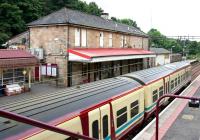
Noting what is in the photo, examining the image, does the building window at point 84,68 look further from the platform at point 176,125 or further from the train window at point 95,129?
the train window at point 95,129

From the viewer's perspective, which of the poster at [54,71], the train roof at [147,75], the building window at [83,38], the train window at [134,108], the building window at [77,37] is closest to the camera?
the train window at [134,108]

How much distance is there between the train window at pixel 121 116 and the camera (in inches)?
357

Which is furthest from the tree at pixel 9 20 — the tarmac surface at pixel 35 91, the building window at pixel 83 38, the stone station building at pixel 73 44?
the building window at pixel 83 38

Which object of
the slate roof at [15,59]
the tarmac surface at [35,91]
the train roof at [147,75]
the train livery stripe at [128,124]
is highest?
the slate roof at [15,59]

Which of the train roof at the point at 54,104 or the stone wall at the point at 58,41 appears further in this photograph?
the stone wall at the point at 58,41

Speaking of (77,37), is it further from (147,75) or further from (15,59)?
(147,75)

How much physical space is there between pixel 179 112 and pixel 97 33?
15824 millimetres

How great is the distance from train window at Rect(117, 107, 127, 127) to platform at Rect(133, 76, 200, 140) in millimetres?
717

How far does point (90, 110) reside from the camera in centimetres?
712

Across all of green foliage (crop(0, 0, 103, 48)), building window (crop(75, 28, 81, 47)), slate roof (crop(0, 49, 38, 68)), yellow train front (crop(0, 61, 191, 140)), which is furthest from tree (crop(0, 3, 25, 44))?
yellow train front (crop(0, 61, 191, 140))

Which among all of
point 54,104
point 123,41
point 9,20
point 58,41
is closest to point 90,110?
point 54,104

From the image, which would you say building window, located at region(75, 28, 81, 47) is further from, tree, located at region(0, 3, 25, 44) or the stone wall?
tree, located at region(0, 3, 25, 44)

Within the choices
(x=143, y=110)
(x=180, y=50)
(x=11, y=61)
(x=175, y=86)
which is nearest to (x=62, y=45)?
(x=11, y=61)

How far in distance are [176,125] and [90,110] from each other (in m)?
5.33
